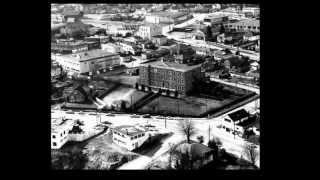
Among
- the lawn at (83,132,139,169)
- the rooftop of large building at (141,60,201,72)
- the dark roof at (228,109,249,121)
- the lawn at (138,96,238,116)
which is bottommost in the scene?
the lawn at (83,132,139,169)

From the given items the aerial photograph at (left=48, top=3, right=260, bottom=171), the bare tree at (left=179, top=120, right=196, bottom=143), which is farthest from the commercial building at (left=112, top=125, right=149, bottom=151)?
the bare tree at (left=179, top=120, right=196, bottom=143)

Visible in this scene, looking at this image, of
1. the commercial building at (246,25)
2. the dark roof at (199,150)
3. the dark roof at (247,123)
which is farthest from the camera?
the commercial building at (246,25)

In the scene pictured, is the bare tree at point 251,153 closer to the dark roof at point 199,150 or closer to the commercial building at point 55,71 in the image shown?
the dark roof at point 199,150

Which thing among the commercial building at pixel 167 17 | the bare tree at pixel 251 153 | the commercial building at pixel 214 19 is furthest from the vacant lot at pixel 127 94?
the bare tree at pixel 251 153

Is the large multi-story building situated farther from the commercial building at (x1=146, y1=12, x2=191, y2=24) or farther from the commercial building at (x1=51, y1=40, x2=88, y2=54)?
the commercial building at (x1=51, y1=40, x2=88, y2=54)
